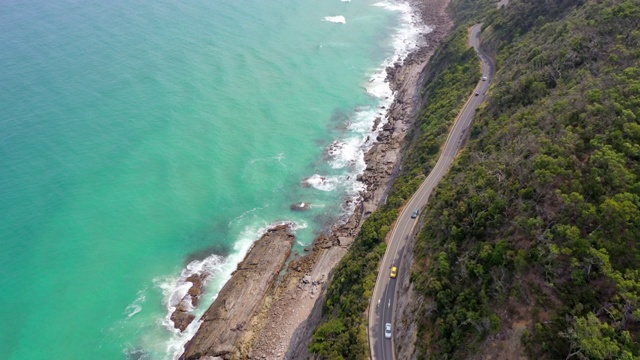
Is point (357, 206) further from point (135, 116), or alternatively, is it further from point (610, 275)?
point (135, 116)

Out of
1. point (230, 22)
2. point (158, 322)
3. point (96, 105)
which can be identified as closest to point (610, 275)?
point (158, 322)

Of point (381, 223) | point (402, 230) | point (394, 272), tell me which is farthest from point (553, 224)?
point (381, 223)

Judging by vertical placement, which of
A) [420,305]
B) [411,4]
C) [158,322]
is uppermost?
[411,4]

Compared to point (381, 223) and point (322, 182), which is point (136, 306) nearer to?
point (322, 182)

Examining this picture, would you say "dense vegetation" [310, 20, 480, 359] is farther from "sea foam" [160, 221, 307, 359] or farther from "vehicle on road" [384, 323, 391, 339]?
"sea foam" [160, 221, 307, 359]

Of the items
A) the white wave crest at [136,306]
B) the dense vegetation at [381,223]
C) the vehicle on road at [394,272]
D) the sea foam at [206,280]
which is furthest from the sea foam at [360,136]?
the white wave crest at [136,306]

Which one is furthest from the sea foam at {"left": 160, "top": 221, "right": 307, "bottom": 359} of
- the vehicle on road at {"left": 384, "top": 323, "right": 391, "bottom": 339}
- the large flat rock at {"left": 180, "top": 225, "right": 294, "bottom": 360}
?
the vehicle on road at {"left": 384, "top": 323, "right": 391, "bottom": 339}
